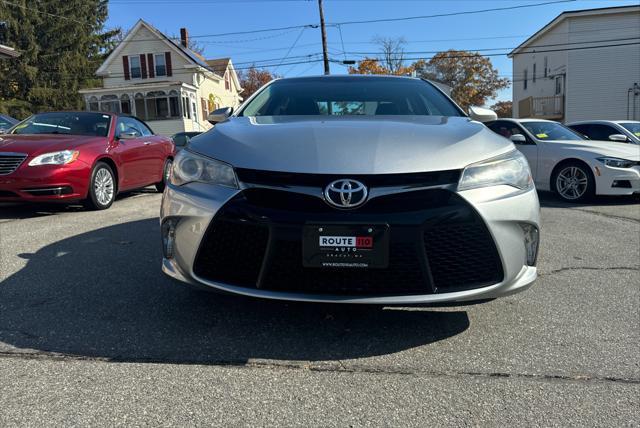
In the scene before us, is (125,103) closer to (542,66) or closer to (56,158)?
(542,66)

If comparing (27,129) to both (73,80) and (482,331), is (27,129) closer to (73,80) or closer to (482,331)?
(482,331)

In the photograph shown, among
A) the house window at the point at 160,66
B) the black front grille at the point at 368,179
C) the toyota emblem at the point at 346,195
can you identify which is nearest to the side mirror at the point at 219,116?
the black front grille at the point at 368,179

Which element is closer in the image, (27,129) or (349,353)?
(349,353)

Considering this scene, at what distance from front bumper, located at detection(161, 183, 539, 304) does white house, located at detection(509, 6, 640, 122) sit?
3058 centimetres

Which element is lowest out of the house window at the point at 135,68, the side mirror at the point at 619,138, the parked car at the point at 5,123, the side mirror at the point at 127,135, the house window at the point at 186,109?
the side mirror at the point at 619,138

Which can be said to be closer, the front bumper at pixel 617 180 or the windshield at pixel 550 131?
the front bumper at pixel 617 180

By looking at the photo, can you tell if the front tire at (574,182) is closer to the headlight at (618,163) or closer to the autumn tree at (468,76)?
the headlight at (618,163)

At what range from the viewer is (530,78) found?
35.9 meters

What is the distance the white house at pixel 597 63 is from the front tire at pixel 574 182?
79.5ft

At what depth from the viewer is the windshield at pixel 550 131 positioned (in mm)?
8547

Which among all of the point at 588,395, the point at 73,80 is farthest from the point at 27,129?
the point at 73,80

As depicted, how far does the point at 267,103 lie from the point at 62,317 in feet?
6.72

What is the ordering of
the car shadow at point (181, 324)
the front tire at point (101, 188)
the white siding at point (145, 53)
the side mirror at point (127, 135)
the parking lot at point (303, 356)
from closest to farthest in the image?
the parking lot at point (303, 356), the car shadow at point (181, 324), the front tire at point (101, 188), the side mirror at point (127, 135), the white siding at point (145, 53)

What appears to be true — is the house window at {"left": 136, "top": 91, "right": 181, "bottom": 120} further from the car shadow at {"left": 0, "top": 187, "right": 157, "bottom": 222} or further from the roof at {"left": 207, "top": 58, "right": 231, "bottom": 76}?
the car shadow at {"left": 0, "top": 187, "right": 157, "bottom": 222}
